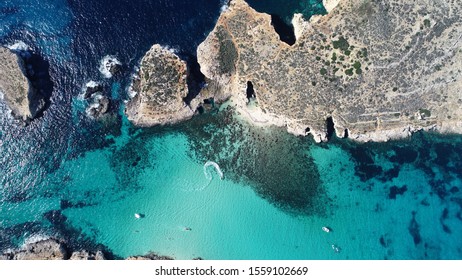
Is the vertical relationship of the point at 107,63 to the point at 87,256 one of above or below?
above

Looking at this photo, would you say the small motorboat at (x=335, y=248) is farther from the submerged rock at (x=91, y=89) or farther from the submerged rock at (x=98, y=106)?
the submerged rock at (x=91, y=89)

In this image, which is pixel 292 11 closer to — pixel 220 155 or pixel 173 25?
pixel 173 25

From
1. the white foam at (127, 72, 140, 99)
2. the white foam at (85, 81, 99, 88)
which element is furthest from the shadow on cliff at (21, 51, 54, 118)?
the white foam at (127, 72, 140, 99)

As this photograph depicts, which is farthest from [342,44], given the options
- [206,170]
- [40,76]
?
[40,76]

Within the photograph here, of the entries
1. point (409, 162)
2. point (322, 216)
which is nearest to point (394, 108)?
point (409, 162)

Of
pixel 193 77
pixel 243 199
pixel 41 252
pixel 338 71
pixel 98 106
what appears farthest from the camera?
pixel 193 77

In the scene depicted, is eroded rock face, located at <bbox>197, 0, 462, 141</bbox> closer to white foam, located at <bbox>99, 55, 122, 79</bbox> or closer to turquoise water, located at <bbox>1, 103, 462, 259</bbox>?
turquoise water, located at <bbox>1, 103, 462, 259</bbox>

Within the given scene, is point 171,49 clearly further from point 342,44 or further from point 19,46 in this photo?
point 342,44

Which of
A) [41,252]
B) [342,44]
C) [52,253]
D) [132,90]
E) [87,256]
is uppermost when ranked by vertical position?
[132,90]
